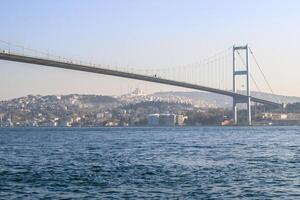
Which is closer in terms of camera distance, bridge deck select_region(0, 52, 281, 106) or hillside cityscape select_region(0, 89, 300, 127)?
bridge deck select_region(0, 52, 281, 106)

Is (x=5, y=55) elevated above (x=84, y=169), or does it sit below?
above

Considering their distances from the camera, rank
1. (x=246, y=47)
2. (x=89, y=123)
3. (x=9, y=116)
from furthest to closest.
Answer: (x=9, y=116)
(x=89, y=123)
(x=246, y=47)

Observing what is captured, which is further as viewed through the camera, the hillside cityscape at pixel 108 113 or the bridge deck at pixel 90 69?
the hillside cityscape at pixel 108 113

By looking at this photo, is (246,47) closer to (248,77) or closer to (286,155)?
(248,77)

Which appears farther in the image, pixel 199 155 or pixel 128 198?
pixel 199 155

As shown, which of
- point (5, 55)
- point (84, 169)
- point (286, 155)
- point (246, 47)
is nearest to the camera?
point (84, 169)

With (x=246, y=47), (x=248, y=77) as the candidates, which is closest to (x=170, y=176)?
(x=248, y=77)

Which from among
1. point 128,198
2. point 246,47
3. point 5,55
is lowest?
point 128,198

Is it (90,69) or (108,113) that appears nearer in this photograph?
(90,69)
